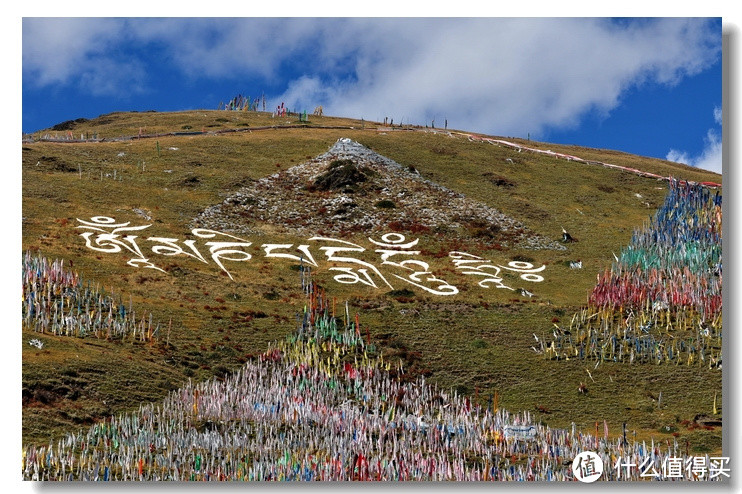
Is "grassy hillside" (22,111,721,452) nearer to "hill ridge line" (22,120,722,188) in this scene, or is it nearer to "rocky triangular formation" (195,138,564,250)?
"rocky triangular formation" (195,138,564,250)

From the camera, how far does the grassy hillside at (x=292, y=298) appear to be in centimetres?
3797

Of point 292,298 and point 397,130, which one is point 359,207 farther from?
point 397,130

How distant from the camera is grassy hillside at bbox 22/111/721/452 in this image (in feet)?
125

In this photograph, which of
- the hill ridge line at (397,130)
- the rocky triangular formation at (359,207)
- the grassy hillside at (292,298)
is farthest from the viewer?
the hill ridge line at (397,130)

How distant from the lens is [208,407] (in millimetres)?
35812

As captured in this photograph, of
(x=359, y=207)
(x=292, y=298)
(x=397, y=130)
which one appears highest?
(x=397, y=130)

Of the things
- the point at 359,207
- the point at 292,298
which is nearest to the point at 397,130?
the point at 359,207

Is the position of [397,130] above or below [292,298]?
above

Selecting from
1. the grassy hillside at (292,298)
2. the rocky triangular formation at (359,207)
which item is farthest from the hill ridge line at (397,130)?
the rocky triangular formation at (359,207)

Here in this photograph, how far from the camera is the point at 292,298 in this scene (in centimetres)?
5256

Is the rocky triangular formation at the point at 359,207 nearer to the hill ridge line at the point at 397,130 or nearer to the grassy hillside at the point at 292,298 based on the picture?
the grassy hillside at the point at 292,298

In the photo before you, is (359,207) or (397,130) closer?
(359,207)

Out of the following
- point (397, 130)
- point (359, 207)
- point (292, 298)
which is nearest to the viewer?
point (292, 298)
